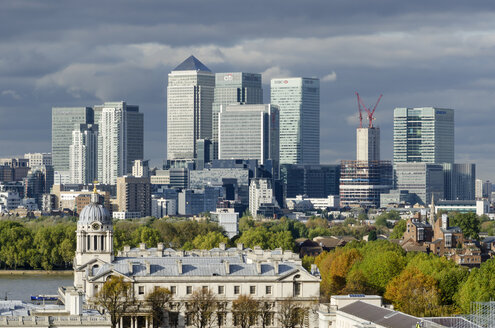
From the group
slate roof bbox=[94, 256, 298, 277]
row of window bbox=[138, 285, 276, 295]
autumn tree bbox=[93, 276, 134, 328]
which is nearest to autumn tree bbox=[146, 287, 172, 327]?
row of window bbox=[138, 285, 276, 295]

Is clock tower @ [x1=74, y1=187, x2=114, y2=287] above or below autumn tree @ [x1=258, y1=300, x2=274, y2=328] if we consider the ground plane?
above

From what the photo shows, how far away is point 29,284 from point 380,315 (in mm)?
68467

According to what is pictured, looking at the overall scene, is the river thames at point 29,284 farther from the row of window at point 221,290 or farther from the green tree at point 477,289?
the green tree at point 477,289

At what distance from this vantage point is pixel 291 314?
98125mm

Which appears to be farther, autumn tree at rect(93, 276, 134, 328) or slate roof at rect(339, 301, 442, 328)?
autumn tree at rect(93, 276, 134, 328)

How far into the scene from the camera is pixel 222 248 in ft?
465

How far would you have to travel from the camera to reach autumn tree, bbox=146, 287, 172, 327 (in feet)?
319

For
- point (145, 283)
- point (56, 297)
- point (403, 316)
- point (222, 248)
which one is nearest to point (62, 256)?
point (222, 248)

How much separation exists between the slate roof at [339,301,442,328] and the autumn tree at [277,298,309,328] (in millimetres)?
4895

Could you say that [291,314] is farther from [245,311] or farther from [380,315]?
[380,315]

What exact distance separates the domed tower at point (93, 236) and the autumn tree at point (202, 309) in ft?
38.6

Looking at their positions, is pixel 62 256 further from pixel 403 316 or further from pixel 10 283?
pixel 403 316

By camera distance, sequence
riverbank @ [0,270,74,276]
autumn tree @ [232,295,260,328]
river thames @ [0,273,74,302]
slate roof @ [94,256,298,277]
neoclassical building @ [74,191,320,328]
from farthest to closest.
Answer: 1. riverbank @ [0,270,74,276]
2. river thames @ [0,273,74,302]
3. slate roof @ [94,256,298,277]
4. neoclassical building @ [74,191,320,328]
5. autumn tree @ [232,295,260,328]

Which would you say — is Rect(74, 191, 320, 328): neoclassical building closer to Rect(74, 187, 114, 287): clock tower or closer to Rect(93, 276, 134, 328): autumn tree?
Rect(93, 276, 134, 328): autumn tree
